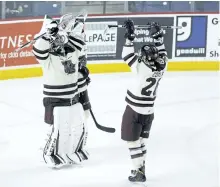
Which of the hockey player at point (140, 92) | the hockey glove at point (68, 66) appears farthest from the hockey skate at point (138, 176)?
the hockey glove at point (68, 66)

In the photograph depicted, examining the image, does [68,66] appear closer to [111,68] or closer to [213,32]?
[111,68]

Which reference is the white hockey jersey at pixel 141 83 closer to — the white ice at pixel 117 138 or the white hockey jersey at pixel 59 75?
the white hockey jersey at pixel 59 75

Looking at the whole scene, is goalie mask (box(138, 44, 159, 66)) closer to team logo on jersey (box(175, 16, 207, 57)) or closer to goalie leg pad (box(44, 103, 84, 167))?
goalie leg pad (box(44, 103, 84, 167))

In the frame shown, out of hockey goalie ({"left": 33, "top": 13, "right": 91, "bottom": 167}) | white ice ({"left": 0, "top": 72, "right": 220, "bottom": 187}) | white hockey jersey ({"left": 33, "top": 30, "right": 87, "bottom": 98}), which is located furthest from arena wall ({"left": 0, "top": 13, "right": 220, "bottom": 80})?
white hockey jersey ({"left": 33, "top": 30, "right": 87, "bottom": 98})

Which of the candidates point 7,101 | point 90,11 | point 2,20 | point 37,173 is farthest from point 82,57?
point 90,11

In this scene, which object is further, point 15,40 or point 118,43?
point 118,43

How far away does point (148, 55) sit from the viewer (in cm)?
420

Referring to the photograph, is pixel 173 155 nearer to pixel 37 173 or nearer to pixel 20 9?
pixel 37 173

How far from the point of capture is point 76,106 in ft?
15.5

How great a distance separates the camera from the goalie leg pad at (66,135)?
4.63m

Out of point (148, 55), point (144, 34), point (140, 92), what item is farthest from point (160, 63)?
point (144, 34)

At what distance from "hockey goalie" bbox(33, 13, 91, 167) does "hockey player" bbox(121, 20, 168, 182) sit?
1.66 feet

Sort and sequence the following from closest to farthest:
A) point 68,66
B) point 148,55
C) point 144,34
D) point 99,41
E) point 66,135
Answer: point 148,55 → point 68,66 → point 66,135 → point 99,41 → point 144,34

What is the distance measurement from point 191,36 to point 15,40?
2.62 metres
